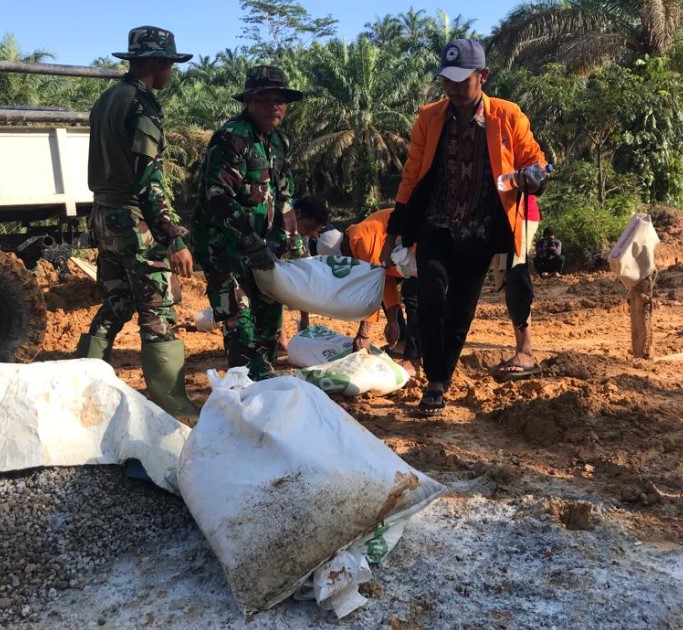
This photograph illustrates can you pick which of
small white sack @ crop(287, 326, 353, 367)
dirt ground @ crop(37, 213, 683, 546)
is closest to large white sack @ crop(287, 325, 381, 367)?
small white sack @ crop(287, 326, 353, 367)

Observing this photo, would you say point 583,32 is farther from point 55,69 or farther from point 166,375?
point 166,375

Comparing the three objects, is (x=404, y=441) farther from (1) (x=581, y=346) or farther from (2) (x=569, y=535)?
(1) (x=581, y=346)

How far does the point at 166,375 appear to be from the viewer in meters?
3.88

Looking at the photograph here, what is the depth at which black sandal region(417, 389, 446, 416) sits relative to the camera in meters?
3.96

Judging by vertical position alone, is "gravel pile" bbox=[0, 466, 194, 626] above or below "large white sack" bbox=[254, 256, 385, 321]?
below

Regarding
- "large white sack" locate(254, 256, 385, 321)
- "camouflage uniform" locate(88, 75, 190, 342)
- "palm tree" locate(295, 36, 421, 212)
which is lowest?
"large white sack" locate(254, 256, 385, 321)

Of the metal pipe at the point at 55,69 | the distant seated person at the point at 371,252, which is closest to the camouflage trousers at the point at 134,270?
the distant seated person at the point at 371,252

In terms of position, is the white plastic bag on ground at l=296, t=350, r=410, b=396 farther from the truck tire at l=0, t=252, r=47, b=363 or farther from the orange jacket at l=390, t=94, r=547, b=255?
the truck tire at l=0, t=252, r=47, b=363

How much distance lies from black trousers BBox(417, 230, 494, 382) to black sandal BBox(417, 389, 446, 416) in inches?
2.9

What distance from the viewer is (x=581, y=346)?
588 centimetres

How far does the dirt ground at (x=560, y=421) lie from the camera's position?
292cm

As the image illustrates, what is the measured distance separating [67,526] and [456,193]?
2.43 meters

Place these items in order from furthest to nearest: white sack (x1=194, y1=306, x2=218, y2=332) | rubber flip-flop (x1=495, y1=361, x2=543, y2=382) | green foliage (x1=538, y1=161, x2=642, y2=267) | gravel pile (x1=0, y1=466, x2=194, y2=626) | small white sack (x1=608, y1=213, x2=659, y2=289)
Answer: green foliage (x1=538, y1=161, x2=642, y2=267) → white sack (x1=194, y1=306, x2=218, y2=332) → small white sack (x1=608, y1=213, x2=659, y2=289) → rubber flip-flop (x1=495, y1=361, x2=543, y2=382) → gravel pile (x1=0, y1=466, x2=194, y2=626)

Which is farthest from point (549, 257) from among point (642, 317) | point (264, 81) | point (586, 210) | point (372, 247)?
point (264, 81)
